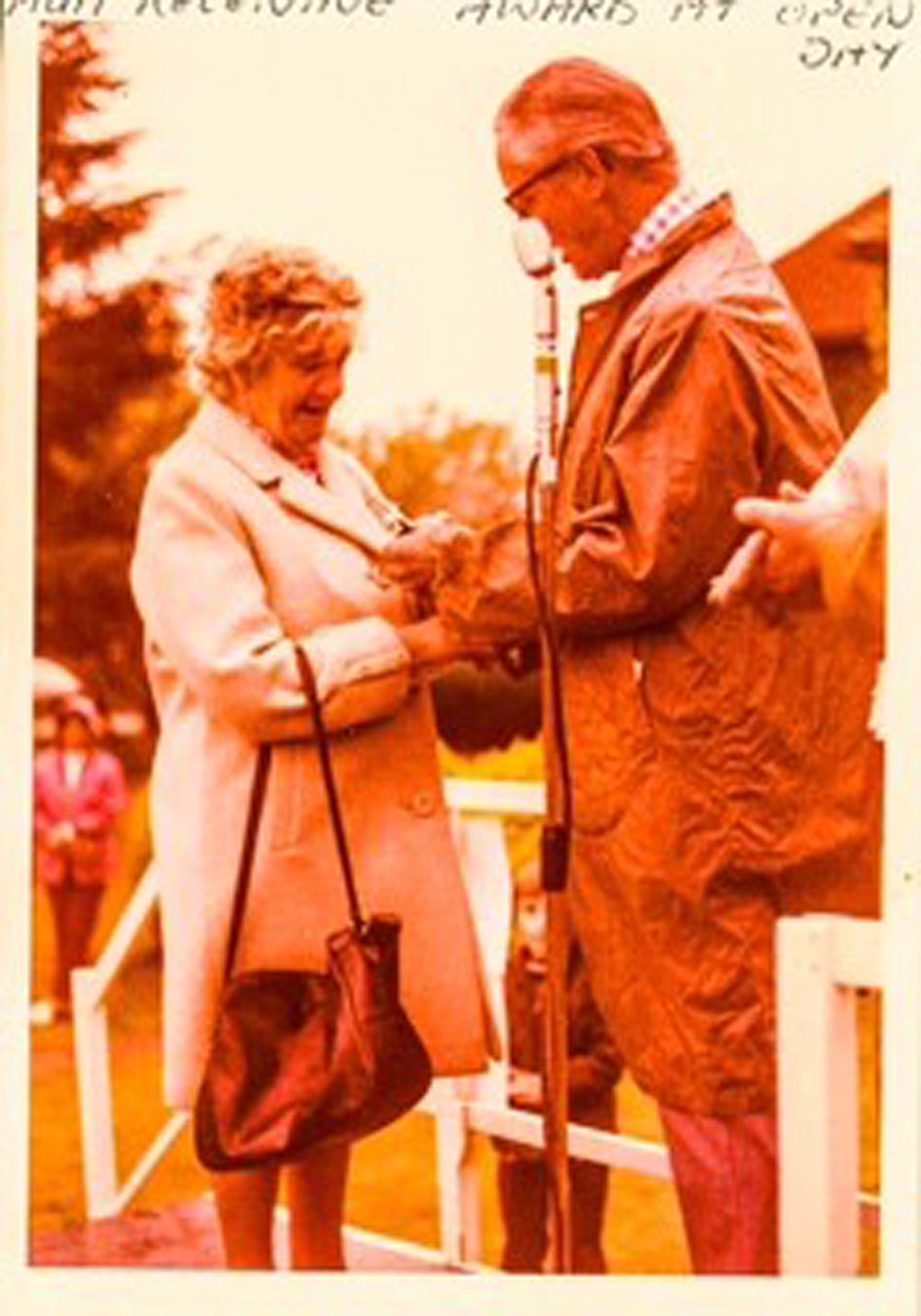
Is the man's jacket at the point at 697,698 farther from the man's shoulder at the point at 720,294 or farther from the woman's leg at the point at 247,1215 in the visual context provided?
the woman's leg at the point at 247,1215

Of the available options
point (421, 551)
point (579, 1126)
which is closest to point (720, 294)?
point (421, 551)

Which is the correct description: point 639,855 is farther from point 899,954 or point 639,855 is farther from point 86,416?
point 86,416

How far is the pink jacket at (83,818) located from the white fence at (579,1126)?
28mm

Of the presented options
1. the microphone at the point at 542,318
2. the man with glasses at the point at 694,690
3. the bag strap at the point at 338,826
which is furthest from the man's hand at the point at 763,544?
the bag strap at the point at 338,826

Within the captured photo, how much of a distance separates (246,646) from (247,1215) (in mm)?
297

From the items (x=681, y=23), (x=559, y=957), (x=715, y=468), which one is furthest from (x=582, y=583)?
(x=681, y=23)

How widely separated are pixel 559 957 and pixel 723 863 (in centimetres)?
10

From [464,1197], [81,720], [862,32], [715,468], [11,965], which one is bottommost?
[464,1197]

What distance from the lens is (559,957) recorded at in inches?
41.0

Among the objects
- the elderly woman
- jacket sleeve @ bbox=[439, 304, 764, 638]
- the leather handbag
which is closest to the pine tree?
the elderly woman

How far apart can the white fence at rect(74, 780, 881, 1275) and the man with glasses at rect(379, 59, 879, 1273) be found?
0.04ft

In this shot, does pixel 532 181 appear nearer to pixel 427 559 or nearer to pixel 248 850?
pixel 427 559

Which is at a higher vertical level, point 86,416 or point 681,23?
point 681,23

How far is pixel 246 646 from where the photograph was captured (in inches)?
41.0
